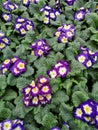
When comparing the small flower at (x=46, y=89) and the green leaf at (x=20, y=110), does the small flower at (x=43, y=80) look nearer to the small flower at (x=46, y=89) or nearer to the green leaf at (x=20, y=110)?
the small flower at (x=46, y=89)

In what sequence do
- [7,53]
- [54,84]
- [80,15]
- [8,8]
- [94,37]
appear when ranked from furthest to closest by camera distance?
[8,8], [80,15], [94,37], [7,53], [54,84]

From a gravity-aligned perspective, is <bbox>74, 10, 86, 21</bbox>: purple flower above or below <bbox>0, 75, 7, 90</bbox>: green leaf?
above

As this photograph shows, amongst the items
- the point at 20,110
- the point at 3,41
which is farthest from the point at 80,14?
the point at 20,110

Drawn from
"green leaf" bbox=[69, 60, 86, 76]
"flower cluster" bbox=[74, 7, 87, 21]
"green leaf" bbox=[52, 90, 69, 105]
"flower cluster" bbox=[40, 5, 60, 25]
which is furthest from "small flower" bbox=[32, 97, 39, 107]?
"flower cluster" bbox=[74, 7, 87, 21]

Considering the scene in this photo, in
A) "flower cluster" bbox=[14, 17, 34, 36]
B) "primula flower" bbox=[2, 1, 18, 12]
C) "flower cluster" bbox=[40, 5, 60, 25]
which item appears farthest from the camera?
"primula flower" bbox=[2, 1, 18, 12]

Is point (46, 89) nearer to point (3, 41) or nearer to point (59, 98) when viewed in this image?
point (59, 98)

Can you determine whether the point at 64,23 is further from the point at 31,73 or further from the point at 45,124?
the point at 45,124

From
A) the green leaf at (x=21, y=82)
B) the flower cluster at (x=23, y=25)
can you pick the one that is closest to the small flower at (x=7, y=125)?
the green leaf at (x=21, y=82)

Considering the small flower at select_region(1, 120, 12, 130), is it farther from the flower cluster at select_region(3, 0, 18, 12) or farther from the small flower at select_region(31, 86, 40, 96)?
the flower cluster at select_region(3, 0, 18, 12)
